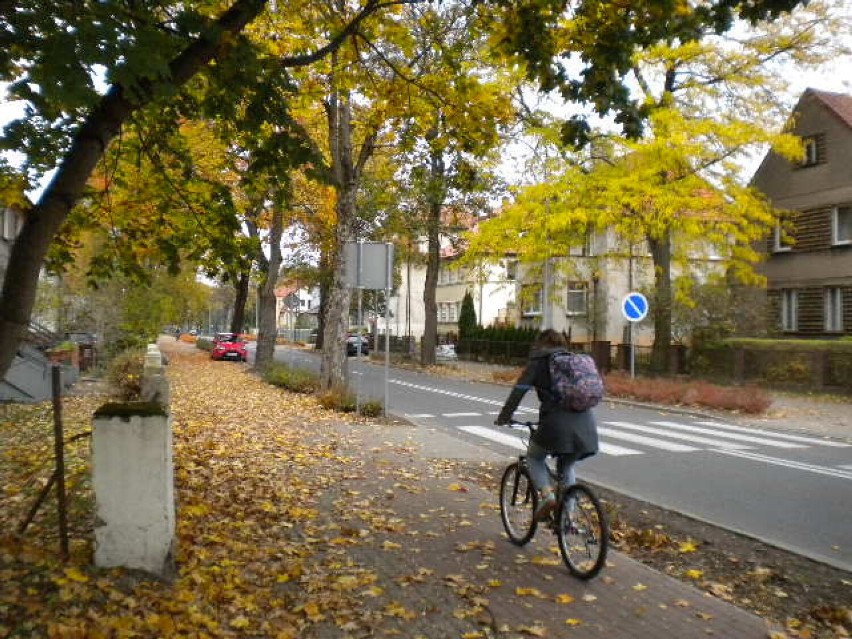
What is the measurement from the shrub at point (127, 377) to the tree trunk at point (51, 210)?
7.46 m

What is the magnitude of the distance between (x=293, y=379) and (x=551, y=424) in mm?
14535

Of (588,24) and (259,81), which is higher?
(588,24)

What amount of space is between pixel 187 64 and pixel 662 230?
17.6m

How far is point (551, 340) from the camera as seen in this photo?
5.36 m

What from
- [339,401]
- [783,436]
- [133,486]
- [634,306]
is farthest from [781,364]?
[133,486]

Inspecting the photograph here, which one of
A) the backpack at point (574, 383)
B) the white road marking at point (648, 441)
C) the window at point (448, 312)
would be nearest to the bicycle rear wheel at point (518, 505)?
the backpack at point (574, 383)

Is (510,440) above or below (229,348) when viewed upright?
below

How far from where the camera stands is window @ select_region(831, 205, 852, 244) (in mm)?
26141

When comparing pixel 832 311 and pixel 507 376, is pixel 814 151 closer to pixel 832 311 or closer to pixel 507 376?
pixel 832 311

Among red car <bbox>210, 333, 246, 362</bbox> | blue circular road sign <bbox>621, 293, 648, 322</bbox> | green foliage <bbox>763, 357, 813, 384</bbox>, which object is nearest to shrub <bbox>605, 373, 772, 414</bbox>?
blue circular road sign <bbox>621, 293, 648, 322</bbox>

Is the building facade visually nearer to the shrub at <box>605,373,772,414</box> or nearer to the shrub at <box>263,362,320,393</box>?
the shrub at <box>605,373,772,414</box>

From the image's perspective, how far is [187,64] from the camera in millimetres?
5566

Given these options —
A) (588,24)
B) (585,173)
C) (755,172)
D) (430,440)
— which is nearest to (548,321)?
(755,172)

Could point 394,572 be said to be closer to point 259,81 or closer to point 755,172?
point 259,81
